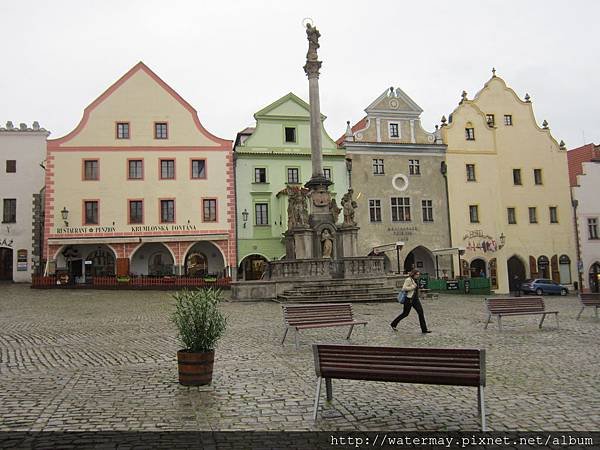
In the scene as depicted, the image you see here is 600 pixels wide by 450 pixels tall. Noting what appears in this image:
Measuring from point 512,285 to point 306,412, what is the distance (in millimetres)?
37144

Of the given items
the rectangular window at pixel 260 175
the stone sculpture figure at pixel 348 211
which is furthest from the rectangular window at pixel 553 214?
the stone sculpture figure at pixel 348 211

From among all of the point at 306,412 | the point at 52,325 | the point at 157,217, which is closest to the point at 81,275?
the point at 157,217

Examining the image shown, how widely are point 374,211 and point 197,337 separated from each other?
3168cm

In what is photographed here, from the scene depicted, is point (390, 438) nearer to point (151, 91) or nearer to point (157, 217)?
point (157, 217)

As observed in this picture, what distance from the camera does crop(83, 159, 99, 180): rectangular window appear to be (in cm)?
3450

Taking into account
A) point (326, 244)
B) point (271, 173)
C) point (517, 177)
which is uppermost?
point (271, 173)

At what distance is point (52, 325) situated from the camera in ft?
49.1

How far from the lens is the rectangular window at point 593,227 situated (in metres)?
41.4

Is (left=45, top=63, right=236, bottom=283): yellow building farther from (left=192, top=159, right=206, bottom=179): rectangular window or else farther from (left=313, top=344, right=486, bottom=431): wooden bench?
(left=313, top=344, right=486, bottom=431): wooden bench

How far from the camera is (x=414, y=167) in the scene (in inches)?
1547

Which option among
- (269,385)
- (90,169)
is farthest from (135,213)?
(269,385)

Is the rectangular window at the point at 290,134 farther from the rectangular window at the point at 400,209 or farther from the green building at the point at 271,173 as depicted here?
the rectangular window at the point at 400,209

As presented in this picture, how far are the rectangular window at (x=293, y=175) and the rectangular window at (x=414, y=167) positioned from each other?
27.1 feet

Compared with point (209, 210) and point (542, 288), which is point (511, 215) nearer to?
point (542, 288)
